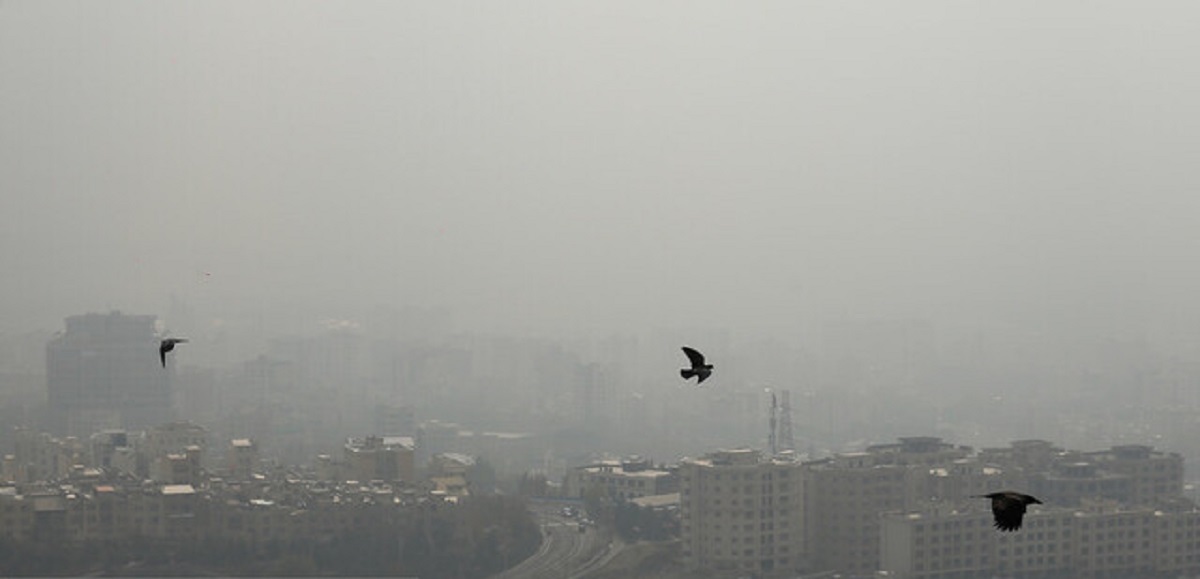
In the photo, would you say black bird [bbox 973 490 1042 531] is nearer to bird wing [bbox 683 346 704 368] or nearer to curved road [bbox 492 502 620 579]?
bird wing [bbox 683 346 704 368]

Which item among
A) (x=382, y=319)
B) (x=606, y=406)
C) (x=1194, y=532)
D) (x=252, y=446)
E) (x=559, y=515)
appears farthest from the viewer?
(x=382, y=319)

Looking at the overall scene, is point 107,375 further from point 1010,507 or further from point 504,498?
point 1010,507


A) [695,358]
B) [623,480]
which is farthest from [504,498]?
[695,358]

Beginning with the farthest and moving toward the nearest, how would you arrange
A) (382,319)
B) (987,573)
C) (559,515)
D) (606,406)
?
(382,319)
(606,406)
(559,515)
(987,573)

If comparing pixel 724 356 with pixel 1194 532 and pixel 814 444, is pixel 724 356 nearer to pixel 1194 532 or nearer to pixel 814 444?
pixel 814 444

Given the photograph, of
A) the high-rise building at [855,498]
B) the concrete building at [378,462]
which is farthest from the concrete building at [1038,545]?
the concrete building at [378,462]

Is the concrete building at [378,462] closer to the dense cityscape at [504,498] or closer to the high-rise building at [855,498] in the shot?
the dense cityscape at [504,498]

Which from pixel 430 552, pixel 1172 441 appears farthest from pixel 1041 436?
pixel 430 552
